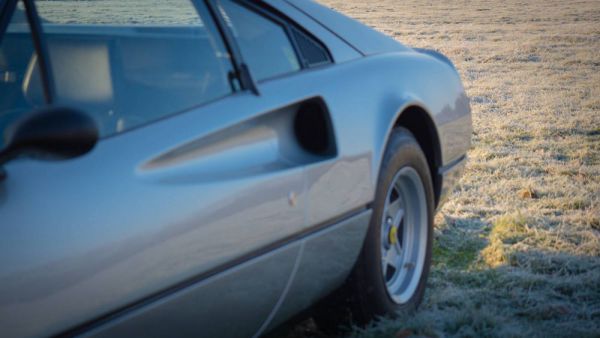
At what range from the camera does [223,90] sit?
2398mm

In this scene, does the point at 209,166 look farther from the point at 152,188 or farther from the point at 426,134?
the point at 426,134

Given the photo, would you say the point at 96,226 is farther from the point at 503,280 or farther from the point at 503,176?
the point at 503,176

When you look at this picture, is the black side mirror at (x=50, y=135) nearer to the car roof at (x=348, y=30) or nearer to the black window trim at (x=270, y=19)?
the black window trim at (x=270, y=19)

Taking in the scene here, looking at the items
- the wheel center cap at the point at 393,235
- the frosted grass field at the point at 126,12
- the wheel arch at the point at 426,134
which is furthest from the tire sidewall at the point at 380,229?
the frosted grass field at the point at 126,12

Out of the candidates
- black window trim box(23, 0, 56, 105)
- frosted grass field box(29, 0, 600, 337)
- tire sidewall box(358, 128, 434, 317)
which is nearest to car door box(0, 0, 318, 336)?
black window trim box(23, 0, 56, 105)

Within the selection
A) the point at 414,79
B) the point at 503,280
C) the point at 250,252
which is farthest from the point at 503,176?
the point at 250,252

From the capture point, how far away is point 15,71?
2840 millimetres

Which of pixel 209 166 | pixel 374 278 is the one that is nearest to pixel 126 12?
pixel 209 166

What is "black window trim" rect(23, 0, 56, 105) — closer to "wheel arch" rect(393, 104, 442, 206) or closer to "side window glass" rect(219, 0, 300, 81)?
"side window glass" rect(219, 0, 300, 81)

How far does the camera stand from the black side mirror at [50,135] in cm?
160

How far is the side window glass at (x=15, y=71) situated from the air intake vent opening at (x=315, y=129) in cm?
80

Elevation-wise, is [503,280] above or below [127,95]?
below

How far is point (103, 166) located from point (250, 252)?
54cm

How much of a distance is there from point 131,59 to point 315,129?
24.6 inches
